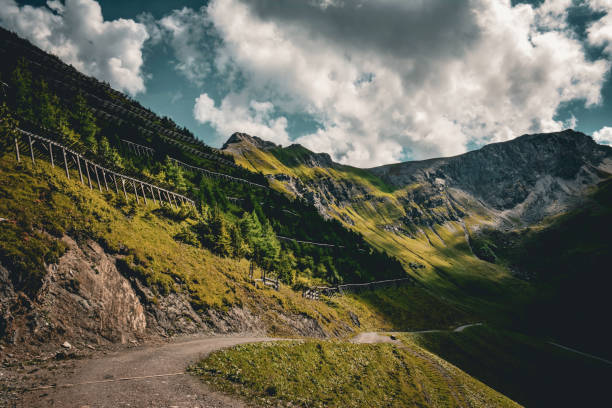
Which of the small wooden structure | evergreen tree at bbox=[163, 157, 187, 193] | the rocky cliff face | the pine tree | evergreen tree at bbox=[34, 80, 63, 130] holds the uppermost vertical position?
evergreen tree at bbox=[34, 80, 63, 130]

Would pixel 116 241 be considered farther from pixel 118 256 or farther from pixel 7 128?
pixel 7 128

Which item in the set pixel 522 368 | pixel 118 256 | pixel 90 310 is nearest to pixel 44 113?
pixel 118 256

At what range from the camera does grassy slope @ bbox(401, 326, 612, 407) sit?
63322 millimetres

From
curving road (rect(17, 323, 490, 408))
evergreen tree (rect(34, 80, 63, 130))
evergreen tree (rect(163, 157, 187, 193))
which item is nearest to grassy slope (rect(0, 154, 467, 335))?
curving road (rect(17, 323, 490, 408))

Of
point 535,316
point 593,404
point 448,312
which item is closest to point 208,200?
point 448,312

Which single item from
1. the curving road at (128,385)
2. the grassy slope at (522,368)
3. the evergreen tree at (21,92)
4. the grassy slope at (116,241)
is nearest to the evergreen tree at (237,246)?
the grassy slope at (116,241)

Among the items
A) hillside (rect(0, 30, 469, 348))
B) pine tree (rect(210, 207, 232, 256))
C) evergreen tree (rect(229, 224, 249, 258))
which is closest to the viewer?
hillside (rect(0, 30, 469, 348))

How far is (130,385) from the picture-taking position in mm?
16297

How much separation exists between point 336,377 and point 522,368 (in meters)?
83.1

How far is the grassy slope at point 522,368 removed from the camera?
6332cm

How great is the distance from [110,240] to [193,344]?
48.2ft

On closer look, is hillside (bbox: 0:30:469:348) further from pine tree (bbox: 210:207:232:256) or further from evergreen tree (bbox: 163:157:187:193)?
evergreen tree (bbox: 163:157:187:193)

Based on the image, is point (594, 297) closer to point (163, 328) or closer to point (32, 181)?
point (163, 328)

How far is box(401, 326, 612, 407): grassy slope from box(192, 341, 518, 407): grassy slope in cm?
2508
